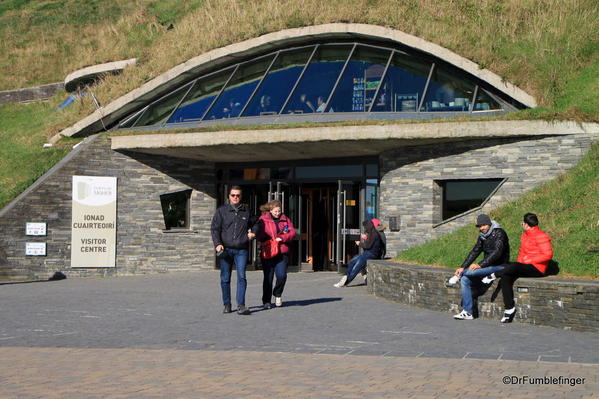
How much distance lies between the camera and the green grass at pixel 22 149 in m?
21.5

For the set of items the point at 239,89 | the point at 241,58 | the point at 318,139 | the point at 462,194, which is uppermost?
Answer: the point at 241,58

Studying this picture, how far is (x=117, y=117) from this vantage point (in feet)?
77.2

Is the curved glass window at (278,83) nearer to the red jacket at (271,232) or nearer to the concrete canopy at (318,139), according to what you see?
the concrete canopy at (318,139)

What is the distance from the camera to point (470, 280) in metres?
11.6

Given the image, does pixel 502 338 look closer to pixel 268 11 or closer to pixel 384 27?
pixel 384 27

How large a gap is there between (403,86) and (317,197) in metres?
4.21

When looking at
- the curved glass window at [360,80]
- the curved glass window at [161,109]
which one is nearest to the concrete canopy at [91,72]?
the curved glass window at [161,109]

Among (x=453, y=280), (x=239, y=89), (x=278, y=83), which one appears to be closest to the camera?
(x=453, y=280)

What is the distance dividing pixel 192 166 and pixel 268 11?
4.79 meters

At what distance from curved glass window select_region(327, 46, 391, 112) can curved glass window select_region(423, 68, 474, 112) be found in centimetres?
137

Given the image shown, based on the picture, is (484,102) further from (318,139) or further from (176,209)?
(176,209)

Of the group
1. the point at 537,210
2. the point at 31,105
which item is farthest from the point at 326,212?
the point at 31,105

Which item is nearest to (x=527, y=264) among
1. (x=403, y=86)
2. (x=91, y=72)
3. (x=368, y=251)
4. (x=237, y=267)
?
(x=237, y=267)

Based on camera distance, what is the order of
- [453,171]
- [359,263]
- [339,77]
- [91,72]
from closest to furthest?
1. [359,263]
2. [453,171]
3. [339,77]
4. [91,72]
